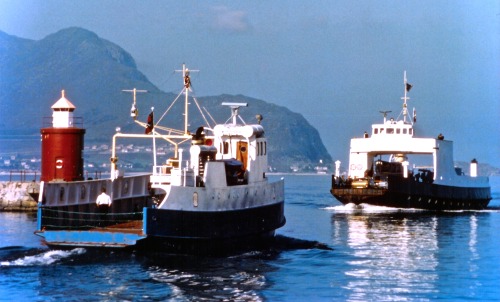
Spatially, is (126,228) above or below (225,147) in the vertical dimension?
below

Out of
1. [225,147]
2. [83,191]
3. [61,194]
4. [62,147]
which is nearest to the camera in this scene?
[61,194]

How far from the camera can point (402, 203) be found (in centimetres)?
7031

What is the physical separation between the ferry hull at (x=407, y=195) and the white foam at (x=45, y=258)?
38397 millimetres

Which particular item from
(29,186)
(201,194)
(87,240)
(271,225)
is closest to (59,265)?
(87,240)

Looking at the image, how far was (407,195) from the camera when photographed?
2768 inches

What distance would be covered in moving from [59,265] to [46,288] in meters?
3.54

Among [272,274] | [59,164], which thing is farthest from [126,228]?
[59,164]

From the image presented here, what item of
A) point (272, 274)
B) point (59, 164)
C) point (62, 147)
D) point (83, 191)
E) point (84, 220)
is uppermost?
point (62, 147)

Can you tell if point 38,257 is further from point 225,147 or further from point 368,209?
point 368,209

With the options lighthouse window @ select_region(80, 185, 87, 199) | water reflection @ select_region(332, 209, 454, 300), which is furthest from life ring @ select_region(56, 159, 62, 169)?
lighthouse window @ select_region(80, 185, 87, 199)

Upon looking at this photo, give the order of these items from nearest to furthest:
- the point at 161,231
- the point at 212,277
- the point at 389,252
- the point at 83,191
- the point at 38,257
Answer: the point at 212,277, the point at 161,231, the point at 38,257, the point at 83,191, the point at 389,252

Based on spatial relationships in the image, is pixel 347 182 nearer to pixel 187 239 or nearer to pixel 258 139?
pixel 258 139

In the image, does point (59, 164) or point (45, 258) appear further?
point (59, 164)

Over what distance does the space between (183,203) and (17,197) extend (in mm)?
41821
